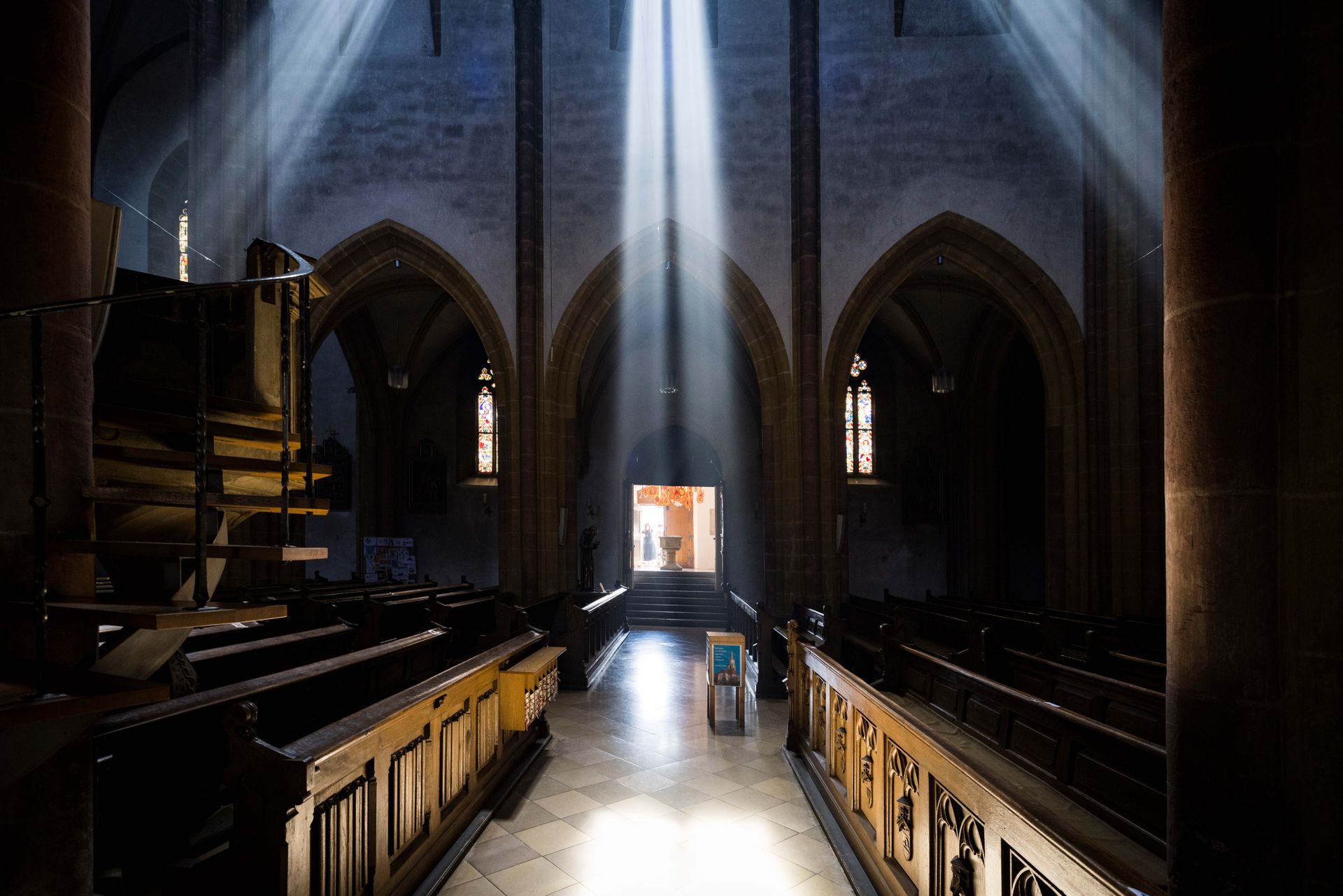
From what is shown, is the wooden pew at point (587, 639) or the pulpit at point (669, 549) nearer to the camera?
the wooden pew at point (587, 639)

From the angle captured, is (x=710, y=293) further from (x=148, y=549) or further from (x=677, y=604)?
(x=148, y=549)

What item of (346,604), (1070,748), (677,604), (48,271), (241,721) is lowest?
(677,604)

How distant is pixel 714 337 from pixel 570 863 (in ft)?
43.3

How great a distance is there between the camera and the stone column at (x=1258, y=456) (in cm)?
162

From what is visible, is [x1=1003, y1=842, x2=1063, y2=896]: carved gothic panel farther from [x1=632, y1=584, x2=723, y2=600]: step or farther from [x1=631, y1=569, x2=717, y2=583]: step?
[x1=631, y1=569, x2=717, y2=583]: step

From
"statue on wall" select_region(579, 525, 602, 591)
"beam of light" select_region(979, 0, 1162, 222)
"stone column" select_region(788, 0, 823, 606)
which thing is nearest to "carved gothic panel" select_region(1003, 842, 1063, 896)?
"stone column" select_region(788, 0, 823, 606)

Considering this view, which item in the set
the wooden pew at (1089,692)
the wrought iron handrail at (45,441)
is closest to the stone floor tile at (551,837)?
the wrought iron handrail at (45,441)

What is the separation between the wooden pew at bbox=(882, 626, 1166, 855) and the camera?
9.12ft

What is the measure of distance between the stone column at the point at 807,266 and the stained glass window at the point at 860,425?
5.54m

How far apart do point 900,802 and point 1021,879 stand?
989 millimetres

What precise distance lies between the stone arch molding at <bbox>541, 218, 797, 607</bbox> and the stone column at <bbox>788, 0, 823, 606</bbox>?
0.83ft

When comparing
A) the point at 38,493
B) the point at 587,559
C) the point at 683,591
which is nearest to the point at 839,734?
the point at 38,493

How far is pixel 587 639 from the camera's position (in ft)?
27.9

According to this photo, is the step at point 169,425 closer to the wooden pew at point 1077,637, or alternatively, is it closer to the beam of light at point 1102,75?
the wooden pew at point 1077,637
